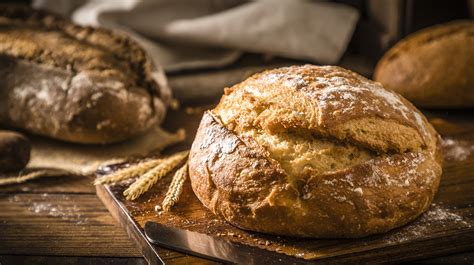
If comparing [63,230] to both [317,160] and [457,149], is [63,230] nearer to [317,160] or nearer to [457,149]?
[317,160]

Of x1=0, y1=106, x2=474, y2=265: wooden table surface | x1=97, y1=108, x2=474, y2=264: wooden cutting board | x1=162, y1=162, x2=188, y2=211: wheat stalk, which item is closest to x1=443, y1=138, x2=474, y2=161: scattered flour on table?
x1=97, y1=108, x2=474, y2=264: wooden cutting board

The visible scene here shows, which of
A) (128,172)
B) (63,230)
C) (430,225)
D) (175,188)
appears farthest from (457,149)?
(63,230)

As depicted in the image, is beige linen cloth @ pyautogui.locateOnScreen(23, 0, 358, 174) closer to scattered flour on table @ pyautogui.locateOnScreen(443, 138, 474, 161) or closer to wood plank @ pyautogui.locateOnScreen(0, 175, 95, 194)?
wood plank @ pyautogui.locateOnScreen(0, 175, 95, 194)

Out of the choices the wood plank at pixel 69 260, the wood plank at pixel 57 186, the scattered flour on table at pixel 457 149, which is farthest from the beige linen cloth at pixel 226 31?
the wood plank at pixel 69 260

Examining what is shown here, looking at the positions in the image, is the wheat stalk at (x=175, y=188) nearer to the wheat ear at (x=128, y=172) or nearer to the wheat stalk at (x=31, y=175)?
the wheat ear at (x=128, y=172)

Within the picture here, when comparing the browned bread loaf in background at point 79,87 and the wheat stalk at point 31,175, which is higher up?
the browned bread loaf in background at point 79,87

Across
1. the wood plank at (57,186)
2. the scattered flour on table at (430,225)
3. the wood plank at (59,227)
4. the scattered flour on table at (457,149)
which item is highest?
the scattered flour on table at (430,225)

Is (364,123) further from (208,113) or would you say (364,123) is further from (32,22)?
(32,22)
